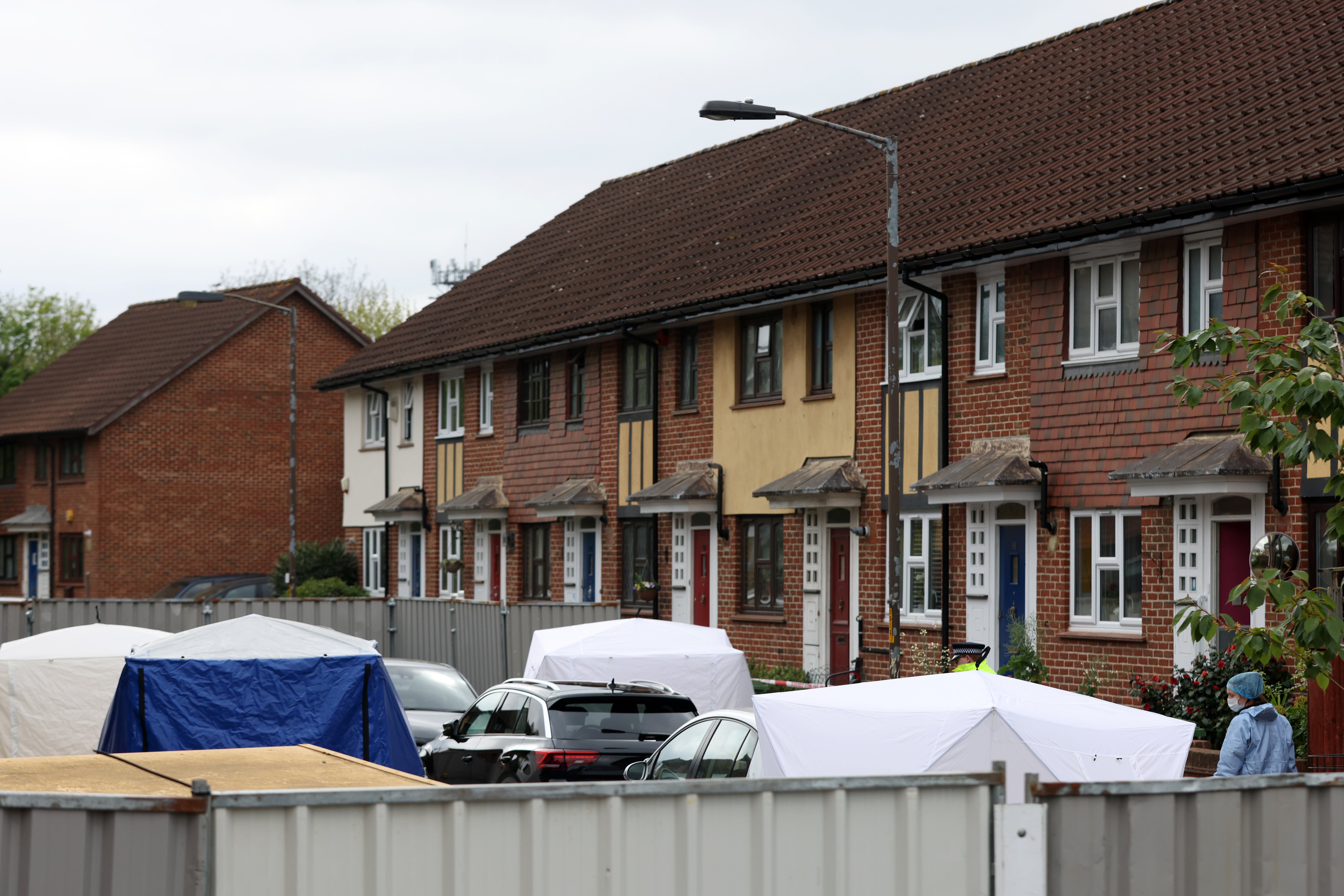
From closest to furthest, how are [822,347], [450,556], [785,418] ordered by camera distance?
[822,347] → [785,418] → [450,556]

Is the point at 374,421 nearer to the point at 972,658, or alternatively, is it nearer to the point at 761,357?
the point at 761,357

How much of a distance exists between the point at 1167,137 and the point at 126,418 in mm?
33705

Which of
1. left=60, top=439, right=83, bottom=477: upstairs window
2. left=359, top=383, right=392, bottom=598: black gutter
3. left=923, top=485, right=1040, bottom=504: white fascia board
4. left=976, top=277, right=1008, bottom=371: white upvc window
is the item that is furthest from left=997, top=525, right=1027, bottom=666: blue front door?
left=60, top=439, right=83, bottom=477: upstairs window

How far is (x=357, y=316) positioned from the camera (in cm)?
7981

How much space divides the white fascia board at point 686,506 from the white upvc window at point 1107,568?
7692mm

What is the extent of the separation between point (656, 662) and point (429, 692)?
2.51 m

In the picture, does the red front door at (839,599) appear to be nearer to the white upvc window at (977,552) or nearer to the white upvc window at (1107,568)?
the white upvc window at (977,552)

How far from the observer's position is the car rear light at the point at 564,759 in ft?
47.4

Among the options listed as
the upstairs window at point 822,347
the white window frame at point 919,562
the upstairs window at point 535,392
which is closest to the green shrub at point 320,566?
the upstairs window at point 535,392

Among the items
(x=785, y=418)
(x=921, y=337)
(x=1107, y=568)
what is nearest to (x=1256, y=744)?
(x=1107, y=568)

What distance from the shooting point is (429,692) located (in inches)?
750

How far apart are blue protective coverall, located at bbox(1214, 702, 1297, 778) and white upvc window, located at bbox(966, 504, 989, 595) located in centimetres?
1128

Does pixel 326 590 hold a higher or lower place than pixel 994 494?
lower

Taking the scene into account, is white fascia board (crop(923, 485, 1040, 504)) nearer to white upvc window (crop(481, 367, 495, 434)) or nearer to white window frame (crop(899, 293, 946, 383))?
white window frame (crop(899, 293, 946, 383))
